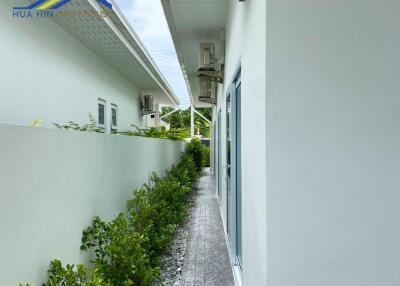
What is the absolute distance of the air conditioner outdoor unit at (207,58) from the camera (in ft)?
15.9

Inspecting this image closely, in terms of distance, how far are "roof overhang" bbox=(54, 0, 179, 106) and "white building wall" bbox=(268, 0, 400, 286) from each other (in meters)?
2.86

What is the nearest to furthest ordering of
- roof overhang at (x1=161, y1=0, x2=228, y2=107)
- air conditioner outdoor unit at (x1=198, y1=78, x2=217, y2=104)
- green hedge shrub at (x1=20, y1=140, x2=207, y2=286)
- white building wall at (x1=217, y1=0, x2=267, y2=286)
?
white building wall at (x1=217, y1=0, x2=267, y2=286)
green hedge shrub at (x1=20, y1=140, x2=207, y2=286)
roof overhang at (x1=161, y1=0, x2=228, y2=107)
air conditioner outdoor unit at (x1=198, y1=78, x2=217, y2=104)

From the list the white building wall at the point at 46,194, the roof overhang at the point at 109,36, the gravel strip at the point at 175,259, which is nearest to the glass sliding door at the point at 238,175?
the gravel strip at the point at 175,259

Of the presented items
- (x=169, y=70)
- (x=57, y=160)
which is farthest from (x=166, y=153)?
(x=57, y=160)

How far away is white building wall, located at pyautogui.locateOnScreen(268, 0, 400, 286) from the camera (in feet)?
4.77

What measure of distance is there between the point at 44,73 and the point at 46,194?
100 inches

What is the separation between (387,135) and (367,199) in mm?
351

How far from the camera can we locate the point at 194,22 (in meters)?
4.31

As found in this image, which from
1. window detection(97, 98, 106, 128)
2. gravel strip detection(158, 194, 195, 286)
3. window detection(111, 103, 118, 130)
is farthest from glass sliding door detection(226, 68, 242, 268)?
window detection(111, 103, 118, 130)

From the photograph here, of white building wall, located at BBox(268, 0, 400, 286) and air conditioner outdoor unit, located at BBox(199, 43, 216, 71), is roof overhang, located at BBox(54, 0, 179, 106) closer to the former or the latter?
air conditioner outdoor unit, located at BBox(199, 43, 216, 71)

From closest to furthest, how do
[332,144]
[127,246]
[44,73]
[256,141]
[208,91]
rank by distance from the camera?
[332,144] → [256,141] → [127,246] → [44,73] → [208,91]

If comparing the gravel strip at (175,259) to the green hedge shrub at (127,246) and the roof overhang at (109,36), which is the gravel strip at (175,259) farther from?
the roof overhang at (109,36)

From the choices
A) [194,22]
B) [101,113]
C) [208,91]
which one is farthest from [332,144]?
[208,91]

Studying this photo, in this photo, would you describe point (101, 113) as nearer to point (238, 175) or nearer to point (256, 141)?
point (238, 175)
